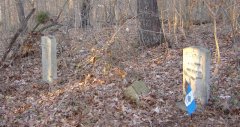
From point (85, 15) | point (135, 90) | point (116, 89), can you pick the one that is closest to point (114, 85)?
point (116, 89)

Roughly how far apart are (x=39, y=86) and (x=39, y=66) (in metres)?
2.01

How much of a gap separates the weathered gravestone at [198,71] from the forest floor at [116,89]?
29 cm

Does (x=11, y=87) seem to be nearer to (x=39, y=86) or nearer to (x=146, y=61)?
(x=39, y=86)

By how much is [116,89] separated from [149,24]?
11.0ft

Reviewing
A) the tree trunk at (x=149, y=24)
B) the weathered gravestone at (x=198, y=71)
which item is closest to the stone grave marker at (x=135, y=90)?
the weathered gravestone at (x=198, y=71)

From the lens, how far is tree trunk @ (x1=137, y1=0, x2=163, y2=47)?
385 inches

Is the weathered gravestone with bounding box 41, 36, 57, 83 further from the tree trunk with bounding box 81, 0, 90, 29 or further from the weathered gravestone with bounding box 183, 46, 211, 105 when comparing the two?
the tree trunk with bounding box 81, 0, 90, 29

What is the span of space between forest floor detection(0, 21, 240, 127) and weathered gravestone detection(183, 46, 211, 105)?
29cm

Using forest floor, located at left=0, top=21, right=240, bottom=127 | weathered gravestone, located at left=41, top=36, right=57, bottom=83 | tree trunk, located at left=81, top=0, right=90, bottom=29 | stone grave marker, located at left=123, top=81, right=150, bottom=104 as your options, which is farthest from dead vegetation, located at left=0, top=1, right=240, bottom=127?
tree trunk, located at left=81, top=0, right=90, bottom=29

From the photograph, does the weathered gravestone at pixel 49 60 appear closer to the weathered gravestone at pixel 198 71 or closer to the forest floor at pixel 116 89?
the forest floor at pixel 116 89

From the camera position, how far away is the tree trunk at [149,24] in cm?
979

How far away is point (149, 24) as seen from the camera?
387 inches

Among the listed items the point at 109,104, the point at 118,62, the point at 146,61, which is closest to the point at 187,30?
the point at 146,61

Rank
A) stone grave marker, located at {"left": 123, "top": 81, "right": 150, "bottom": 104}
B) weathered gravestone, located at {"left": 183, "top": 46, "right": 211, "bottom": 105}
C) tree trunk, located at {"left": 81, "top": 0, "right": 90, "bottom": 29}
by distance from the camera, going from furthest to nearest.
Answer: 1. tree trunk, located at {"left": 81, "top": 0, "right": 90, "bottom": 29}
2. stone grave marker, located at {"left": 123, "top": 81, "right": 150, "bottom": 104}
3. weathered gravestone, located at {"left": 183, "top": 46, "right": 211, "bottom": 105}
